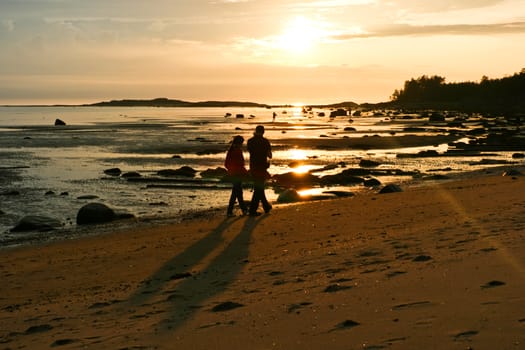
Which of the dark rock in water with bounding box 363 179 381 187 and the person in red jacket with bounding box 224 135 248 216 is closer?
the person in red jacket with bounding box 224 135 248 216

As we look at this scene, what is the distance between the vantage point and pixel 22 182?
2848 centimetres

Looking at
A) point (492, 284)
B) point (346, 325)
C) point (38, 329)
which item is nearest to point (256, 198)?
point (38, 329)

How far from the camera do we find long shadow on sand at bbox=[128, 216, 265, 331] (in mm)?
7855

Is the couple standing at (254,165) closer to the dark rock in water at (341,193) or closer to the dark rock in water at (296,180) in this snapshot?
the dark rock in water at (341,193)

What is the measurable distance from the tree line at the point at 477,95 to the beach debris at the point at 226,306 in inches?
4463

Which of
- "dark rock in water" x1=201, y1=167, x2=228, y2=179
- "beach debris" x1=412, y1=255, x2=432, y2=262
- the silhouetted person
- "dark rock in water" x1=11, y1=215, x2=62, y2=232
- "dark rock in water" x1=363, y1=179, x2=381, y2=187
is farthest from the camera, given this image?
"dark rock in water" x1=201, y1=167, x2=228, y2=179

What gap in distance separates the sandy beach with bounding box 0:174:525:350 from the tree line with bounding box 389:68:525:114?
108 meters

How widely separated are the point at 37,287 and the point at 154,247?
2.99 m

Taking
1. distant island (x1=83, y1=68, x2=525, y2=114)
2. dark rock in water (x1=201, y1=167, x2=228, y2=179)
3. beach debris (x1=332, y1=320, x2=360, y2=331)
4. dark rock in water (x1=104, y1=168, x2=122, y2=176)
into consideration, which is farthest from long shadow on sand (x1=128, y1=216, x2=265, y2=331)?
distant island (x1=83, y1=68, x2=525, y2=114)

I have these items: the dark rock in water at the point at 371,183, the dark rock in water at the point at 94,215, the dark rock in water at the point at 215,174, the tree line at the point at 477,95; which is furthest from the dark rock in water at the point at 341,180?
the tree line at the point at 477,95

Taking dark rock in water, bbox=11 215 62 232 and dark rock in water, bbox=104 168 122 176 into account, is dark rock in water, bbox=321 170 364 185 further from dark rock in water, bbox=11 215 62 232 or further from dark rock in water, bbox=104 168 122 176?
dark rock in water, bbox=11 215 62 232

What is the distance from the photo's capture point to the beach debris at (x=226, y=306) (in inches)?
299

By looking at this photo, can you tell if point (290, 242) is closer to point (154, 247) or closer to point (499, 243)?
point (154, 247)

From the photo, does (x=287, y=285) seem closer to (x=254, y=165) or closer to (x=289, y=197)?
(x=254, y=165)
